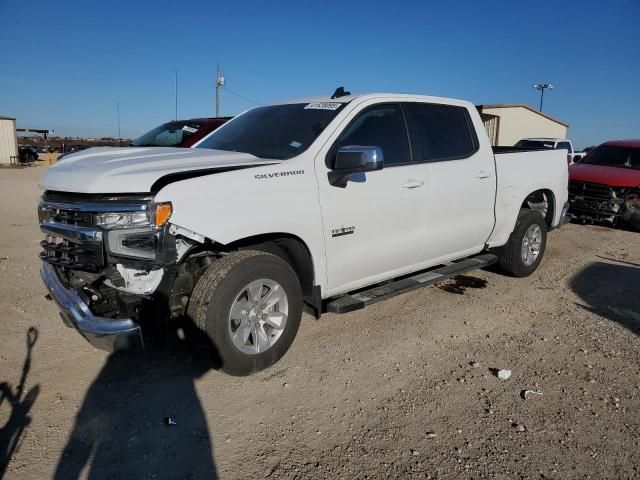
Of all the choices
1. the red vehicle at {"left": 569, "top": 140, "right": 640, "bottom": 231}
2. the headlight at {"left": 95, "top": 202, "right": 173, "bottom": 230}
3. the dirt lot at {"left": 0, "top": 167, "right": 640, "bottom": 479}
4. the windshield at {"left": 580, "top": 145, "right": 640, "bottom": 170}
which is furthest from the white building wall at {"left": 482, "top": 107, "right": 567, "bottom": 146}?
the headlight at {"left": 95, "top": 202, "right": 173, "bottom": 230}

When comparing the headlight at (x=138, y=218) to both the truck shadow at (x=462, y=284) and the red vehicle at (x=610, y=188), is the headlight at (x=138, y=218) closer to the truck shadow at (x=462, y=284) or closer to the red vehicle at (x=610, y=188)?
the truck shadow at (x=462, y=284)

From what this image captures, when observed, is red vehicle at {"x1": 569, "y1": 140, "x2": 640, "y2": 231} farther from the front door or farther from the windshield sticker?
the windshield sticker

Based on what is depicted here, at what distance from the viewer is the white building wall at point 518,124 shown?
3056 centimetres

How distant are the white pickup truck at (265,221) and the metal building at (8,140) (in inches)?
1196

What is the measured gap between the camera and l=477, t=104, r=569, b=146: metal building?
99.2 feet

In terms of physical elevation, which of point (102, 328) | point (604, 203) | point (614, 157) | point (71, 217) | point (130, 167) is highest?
point (614, 157)

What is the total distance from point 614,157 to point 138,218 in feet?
35.6

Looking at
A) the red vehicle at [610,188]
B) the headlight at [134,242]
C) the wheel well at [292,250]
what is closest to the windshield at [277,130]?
the wheel well at [292,250]

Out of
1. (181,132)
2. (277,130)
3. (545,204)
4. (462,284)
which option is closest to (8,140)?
(181,132)

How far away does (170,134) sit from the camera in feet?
29.8

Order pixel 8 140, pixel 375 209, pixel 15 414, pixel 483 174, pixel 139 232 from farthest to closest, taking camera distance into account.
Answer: pixel 8 140 < pixel 483 174 < pixel 375 209 < pixel 15 414 < pixel 139 232

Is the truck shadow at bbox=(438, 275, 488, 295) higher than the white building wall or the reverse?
the reverse

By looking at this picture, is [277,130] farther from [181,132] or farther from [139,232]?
[181,132]

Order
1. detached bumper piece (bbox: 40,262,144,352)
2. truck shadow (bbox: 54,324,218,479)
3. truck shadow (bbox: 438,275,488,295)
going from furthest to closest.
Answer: truck shadow (bbox: 438,275,488,295) < detached bumper piece (bbox: 40,262,144,352) < truck shadow (bbox: 54,324,218,479)
